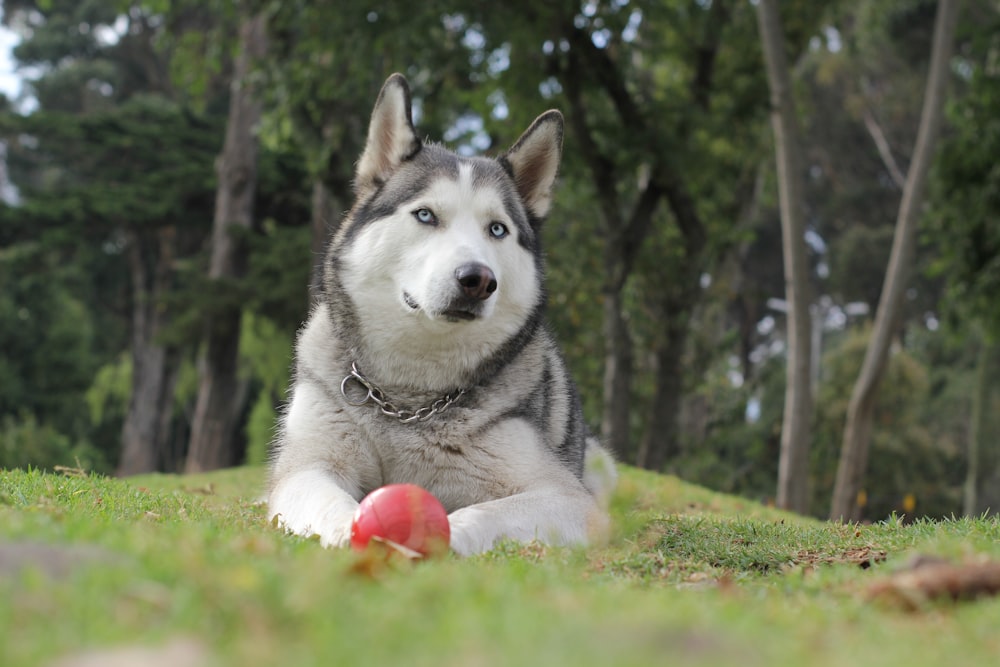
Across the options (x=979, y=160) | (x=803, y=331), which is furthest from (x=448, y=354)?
(x=979, y=160)

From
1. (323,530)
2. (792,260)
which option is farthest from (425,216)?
(792,260)

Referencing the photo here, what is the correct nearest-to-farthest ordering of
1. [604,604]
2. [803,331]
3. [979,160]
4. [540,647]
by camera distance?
[540,647]
[604,604]
[803,331]
[979,160]

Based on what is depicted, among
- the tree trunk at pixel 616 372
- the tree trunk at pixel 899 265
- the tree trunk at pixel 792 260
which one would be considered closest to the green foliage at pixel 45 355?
the tree trunk at pixel 616 372

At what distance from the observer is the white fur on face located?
5172 millimetres

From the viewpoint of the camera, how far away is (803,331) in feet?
42.6

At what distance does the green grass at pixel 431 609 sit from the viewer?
6.73 ft

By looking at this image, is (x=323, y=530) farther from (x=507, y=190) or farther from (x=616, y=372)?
(x=616, y=372)

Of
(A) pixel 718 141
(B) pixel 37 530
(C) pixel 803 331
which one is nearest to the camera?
(B) pixel 37 530

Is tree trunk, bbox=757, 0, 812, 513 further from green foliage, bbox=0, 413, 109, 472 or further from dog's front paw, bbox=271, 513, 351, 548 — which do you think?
green foliage, bbox=0, 413, 109, 472

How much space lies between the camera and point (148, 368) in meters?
26.5

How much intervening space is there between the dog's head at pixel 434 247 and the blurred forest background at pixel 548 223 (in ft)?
25.9

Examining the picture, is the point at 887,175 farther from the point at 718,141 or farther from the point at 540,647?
the point at 540,647

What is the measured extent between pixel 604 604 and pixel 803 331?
11.0 meters

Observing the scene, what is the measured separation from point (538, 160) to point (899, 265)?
9.04 metres
